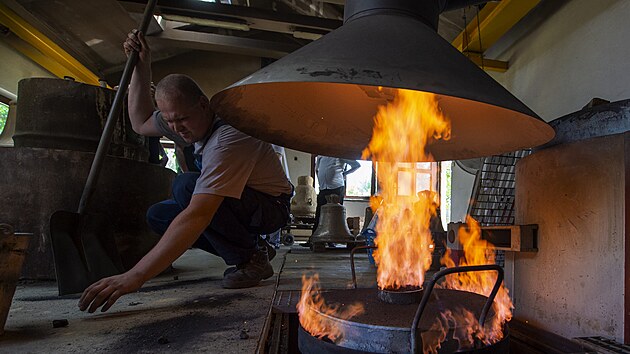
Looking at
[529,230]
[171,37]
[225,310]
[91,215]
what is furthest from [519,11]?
[171,37]

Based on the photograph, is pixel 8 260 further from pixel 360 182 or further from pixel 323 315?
pixel 360 182

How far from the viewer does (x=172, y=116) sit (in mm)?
1648

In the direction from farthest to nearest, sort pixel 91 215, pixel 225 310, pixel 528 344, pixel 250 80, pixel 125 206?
pixel 125 206 → pixel 91 215 → pixel 225 310 → pixel 528 344 → pixel 250 80

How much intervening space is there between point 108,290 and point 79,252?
64 centimetres

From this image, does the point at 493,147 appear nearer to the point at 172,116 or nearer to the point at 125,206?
the point at 172,116

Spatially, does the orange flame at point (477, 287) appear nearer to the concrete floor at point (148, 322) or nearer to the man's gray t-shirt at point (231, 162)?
the concrete floor at point (148, 322)

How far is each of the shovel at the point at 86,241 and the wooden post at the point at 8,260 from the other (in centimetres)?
54

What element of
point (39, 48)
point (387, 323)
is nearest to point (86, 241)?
point (387, 323)

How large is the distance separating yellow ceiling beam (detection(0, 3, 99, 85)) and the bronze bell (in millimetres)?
3766

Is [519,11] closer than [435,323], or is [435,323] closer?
[435,323]

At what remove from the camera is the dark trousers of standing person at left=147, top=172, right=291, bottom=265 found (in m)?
1.89

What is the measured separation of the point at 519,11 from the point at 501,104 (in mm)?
2410

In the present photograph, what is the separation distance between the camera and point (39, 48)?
457cm

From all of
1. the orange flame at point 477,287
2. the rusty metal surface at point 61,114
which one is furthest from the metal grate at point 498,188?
the rusty metal surface at point 61,114
